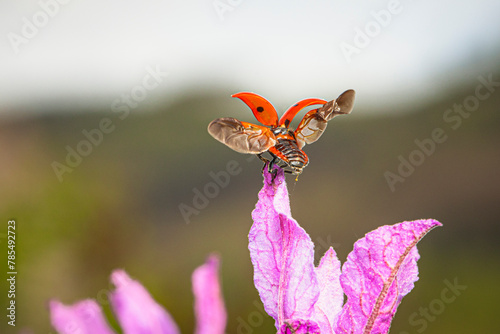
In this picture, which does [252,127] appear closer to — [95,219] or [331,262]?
[331,262]

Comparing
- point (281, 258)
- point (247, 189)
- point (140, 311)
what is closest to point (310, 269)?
point (281, 258)

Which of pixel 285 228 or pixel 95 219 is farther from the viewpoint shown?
pixel 95 219

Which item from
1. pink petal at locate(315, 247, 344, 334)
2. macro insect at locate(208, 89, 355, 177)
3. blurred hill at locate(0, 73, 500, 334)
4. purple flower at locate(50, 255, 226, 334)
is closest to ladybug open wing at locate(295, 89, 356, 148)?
macro insect at locate(208, 89, 355, 177)

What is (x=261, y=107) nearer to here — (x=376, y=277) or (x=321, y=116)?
(x=321, y=116)

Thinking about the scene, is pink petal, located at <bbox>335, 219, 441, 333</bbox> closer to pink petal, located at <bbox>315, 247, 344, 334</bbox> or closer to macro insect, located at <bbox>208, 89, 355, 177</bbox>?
pink petal, located at <bbox>315, 247, 344, 334</bbox>

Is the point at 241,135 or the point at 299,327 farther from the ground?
the point at 241,135

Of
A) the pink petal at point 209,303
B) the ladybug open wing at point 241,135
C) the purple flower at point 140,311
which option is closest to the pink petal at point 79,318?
the purple flower at point 140,311

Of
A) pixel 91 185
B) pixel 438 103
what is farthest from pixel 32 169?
pixel 438 103
